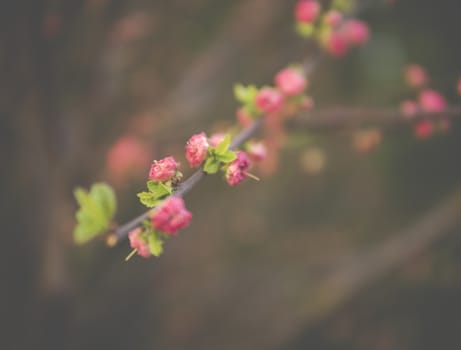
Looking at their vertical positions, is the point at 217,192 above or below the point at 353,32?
above

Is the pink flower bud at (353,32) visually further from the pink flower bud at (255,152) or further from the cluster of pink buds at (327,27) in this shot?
the pink flower bud at (255,152)

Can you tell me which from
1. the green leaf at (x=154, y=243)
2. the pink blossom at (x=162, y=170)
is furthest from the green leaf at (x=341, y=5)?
the green leaf at (x=154, y=243)

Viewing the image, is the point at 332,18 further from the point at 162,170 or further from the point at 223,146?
the point at 162,170

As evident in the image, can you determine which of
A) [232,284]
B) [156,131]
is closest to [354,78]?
[156,131]

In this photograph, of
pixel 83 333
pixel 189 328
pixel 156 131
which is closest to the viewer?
pixel 156 131

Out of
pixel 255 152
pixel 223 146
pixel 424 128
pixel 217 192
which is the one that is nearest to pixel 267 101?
pixel 255 152

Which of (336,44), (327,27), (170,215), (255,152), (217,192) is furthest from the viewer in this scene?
(217,192)

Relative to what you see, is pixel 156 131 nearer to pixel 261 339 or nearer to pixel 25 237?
pixel 25 237
